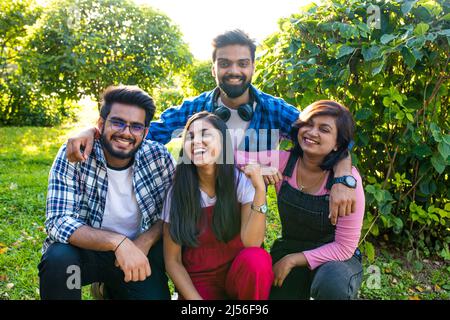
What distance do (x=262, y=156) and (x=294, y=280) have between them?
30.5 inches

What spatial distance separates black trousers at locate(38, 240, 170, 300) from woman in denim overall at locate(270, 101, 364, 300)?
2.15 ft

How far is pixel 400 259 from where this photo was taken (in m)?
3.64

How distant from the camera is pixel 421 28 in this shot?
2588 millimetres

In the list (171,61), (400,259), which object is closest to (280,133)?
(400,259)

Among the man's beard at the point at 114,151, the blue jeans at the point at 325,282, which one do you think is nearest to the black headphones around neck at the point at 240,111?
the man's beard at the point at 114,151

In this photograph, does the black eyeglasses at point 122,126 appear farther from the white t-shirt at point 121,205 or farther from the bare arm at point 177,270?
the bare arm at point 177,270

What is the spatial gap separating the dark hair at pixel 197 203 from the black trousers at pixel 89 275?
0.30 meters

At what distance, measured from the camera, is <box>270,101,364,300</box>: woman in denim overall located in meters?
2.33

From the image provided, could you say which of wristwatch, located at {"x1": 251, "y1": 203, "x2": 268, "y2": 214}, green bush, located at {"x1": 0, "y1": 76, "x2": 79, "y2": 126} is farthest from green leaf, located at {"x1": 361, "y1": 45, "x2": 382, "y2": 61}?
green bush, located at {"x1": 0, "y1": 76, "x2": 79, "y2": 126}

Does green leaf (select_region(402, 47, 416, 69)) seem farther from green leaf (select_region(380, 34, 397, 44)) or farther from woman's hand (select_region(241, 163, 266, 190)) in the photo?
woman's hand (select_region(241, 163, 266, 190))

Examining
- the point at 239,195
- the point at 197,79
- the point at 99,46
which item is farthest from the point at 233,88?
the point at 99,46

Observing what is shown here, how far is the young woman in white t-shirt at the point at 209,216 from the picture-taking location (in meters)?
2.28

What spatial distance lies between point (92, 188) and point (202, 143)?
684 mm
